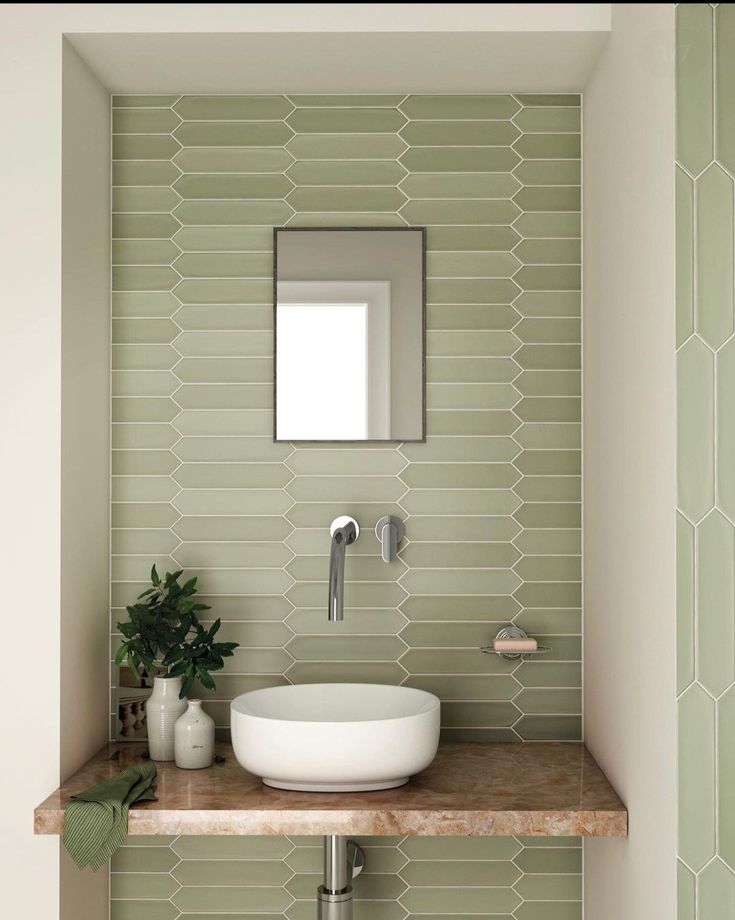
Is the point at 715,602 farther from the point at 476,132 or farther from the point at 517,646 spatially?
the point at 476,132

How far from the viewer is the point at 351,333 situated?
230cm

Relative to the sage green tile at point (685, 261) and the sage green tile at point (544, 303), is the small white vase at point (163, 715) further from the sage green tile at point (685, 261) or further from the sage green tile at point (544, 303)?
the sage green tile at point (685, 261)

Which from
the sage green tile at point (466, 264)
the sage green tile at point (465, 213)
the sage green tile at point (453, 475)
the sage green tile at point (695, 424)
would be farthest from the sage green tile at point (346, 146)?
the sage green tile at point (695, 424)

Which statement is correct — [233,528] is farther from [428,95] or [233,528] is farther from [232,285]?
[428,95]

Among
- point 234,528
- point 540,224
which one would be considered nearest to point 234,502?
point 234,528

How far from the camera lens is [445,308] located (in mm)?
2322

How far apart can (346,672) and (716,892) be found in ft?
3.47

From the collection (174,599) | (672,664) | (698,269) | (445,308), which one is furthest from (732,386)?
(174,599)

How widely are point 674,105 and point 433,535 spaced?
1177 mm

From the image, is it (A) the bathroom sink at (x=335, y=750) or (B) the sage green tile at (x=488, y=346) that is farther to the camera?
(B) the sage green tile at (x=488, y=346)

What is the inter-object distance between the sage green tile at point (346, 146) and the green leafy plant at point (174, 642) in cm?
110

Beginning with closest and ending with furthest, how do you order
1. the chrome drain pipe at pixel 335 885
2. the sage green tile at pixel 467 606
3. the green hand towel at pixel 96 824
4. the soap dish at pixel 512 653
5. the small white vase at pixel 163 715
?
1. the green hand towel at pixel 96 824
2. the chrome drain pipe at pixel 335 885
3. the small white vase at pixel 163 715
4. the soap dish at pixel 512 653
5. the sage green tile at pixel 467 606

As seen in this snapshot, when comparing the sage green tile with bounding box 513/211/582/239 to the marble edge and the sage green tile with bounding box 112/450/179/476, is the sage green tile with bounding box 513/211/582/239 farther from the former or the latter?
the marble edge

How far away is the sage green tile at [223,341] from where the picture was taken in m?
2.33
